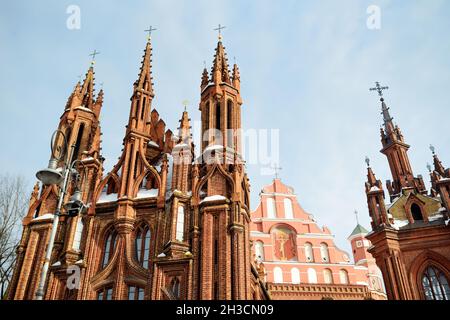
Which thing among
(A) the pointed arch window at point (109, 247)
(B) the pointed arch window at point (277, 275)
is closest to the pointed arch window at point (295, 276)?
(B) the pointed arch window at point (277, 275)

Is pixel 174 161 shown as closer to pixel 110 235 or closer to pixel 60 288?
pixel 110 235

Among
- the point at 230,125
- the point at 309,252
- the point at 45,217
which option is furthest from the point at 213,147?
the point at 309,252

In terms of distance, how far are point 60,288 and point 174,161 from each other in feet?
28.9

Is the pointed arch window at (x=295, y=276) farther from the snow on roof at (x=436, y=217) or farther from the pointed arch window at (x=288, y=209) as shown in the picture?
the snow on roof at (x=436, y=217)

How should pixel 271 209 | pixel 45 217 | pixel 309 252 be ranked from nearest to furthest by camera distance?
1. pixel 45 217
2. pixel 309 252
3. pixel 271 209

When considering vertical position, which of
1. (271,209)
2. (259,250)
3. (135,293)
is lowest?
(135,293)

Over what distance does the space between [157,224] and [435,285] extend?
17442mm

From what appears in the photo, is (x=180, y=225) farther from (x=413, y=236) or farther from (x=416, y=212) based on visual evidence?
(x=416, y=212)

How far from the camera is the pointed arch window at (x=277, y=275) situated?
3534 centimetres

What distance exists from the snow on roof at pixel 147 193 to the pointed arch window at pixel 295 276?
719 inches

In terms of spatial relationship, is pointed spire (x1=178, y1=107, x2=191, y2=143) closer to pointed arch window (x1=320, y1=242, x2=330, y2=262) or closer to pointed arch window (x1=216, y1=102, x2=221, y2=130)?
pointed arch window (x1=216, y1=102, x2=221, y2=130)

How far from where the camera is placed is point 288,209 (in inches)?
1563

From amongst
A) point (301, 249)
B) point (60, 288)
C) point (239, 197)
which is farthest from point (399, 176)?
point (60, 288)
